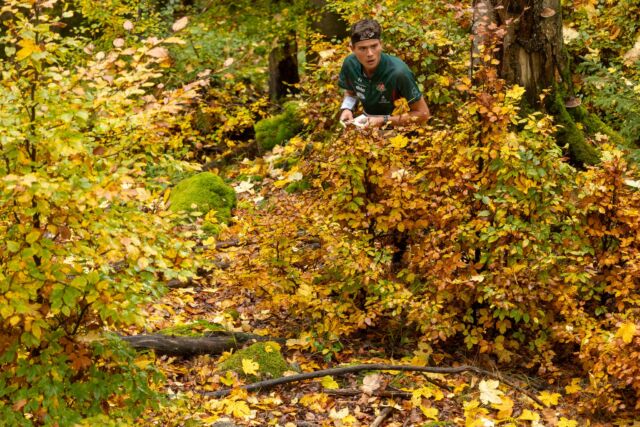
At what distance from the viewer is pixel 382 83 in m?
5.50

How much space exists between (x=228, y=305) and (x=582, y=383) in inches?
107

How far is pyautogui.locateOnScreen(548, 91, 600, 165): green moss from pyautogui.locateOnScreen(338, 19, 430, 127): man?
1.54 metres

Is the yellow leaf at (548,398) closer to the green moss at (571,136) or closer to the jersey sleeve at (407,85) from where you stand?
the jersey sleeve at (407,85)

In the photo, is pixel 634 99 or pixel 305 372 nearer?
pixel 305 372

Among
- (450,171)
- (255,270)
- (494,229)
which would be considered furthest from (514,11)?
(255,270)

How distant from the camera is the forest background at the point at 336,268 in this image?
9.37 feet

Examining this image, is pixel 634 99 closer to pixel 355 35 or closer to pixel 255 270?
pixel 355 35

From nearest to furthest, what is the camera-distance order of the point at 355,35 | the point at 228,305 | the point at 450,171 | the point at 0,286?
the point at 0,286, the point at 450,171, the point at 355,35, the point at 228,305

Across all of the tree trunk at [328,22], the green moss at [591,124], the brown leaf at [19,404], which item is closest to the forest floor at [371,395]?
the brown leaf at [19,404]

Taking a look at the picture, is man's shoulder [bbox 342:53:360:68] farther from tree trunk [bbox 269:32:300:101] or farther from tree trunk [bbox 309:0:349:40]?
tree trunk [bbox 269:32:300:101]

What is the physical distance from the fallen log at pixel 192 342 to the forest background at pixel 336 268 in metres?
0.04

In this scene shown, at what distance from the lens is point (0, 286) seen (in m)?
2.71

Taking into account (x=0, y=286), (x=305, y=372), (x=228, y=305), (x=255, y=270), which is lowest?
(x=228, y=305)

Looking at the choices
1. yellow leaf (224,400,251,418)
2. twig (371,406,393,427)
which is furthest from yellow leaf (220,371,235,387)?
twig (371,406,393,427)
